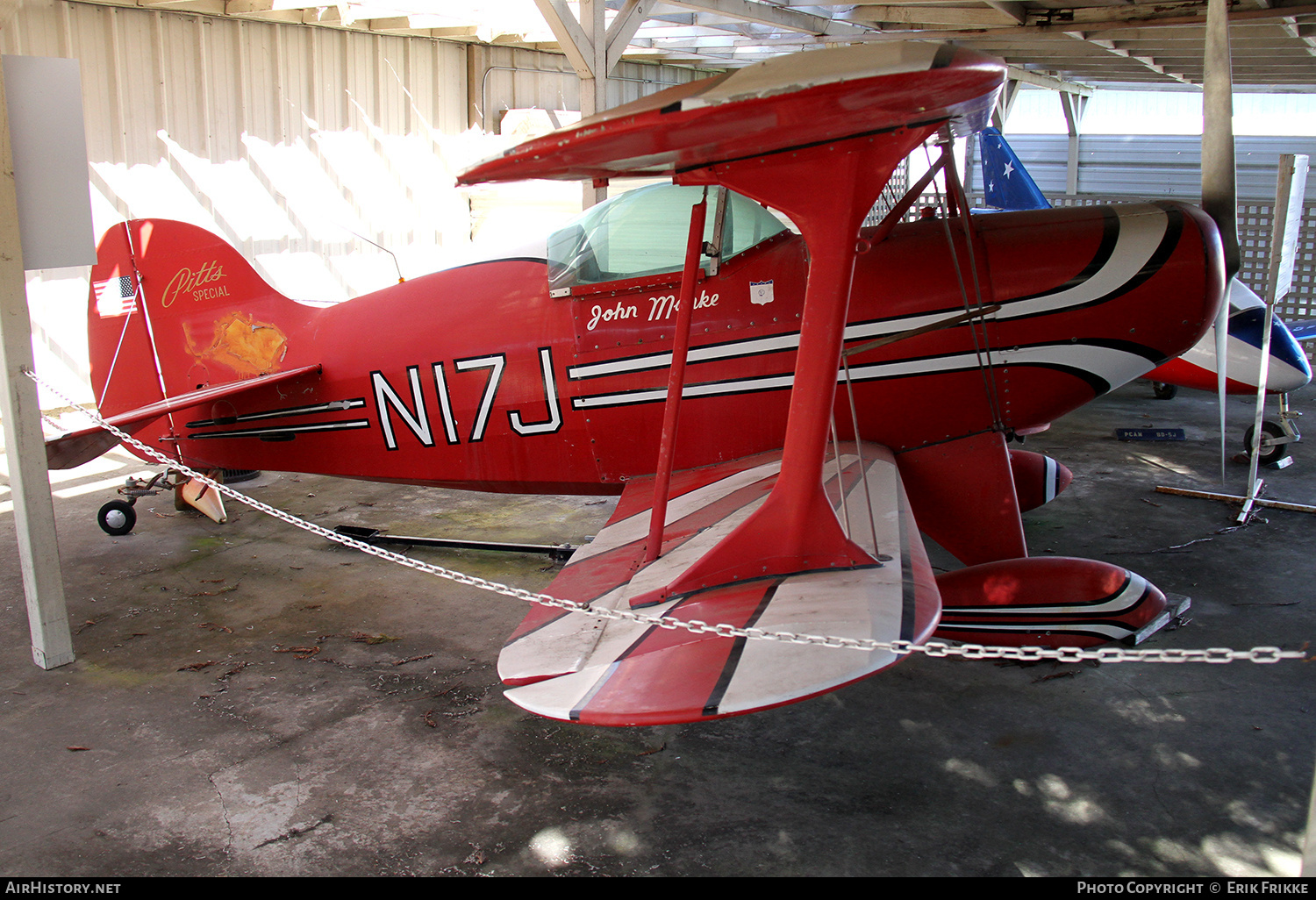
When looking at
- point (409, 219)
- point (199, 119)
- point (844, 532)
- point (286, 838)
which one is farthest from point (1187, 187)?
point (286, 838)

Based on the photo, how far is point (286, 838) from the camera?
3.18 meters

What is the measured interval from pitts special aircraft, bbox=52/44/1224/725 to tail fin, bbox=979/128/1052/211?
627cm

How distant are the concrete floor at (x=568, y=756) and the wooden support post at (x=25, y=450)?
27 cm

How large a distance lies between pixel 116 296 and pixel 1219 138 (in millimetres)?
6422

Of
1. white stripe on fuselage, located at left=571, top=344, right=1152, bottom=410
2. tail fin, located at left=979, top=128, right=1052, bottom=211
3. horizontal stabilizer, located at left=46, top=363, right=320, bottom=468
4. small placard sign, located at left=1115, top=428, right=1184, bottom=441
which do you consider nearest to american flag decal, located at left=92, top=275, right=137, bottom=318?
horizontal stabilizer, located at left=46, top=363, right=320, bottom=468

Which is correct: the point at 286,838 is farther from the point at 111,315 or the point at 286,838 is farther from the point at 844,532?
the point at 111,315

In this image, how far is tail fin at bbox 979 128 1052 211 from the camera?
11.0 metres

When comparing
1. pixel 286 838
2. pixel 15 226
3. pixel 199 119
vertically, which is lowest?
pixel 286 838

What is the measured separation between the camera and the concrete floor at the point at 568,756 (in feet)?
10.1

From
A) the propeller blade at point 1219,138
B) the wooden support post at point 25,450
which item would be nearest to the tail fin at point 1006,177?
the propeller blade at point 1219,138

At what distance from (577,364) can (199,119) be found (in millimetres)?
8851

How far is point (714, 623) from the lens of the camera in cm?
294

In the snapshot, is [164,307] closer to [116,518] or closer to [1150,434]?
[116,518]

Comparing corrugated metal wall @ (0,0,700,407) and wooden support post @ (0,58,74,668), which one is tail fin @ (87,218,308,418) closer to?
wooden support post @ (0,58,74,668)
